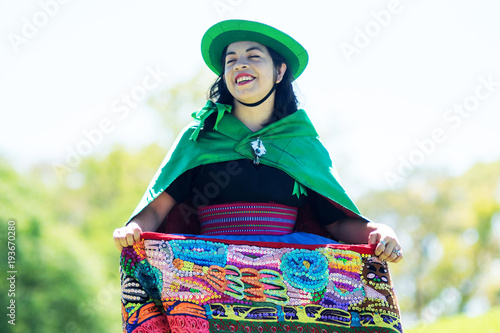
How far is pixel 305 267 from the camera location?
2.64 metres

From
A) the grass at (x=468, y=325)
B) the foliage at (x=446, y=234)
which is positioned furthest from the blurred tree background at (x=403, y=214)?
the grass at (x=468, y=325)

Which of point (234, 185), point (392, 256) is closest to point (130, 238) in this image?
point (234, 185)

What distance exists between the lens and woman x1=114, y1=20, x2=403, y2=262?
3.02 meters

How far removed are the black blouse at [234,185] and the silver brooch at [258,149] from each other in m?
0.04

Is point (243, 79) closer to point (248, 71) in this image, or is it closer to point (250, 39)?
point (248, 71)

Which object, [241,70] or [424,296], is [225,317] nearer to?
[241,70]

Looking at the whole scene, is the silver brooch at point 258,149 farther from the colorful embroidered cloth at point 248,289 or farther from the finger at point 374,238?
the finger at point 374,238

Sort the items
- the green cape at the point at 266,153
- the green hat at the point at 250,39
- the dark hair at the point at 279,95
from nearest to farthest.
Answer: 1. the green cape at the point at 266,153
2. the green hat at the point at 250,39
3. the dark hair at the point at 279,95

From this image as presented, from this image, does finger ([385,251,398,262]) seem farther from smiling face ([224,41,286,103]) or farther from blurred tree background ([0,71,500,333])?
blurred tree background ([0,71,500,333])

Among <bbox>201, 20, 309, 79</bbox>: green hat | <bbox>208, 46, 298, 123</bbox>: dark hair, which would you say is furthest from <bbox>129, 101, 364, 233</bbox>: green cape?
<bbox>201, 20, 309, 79</bbox>: green hat

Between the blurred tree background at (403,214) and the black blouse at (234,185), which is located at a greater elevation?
the blurred tree background at (403,214)

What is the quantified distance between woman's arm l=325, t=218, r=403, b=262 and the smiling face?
2.77 feet

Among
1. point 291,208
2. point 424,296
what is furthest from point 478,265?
point 291,208

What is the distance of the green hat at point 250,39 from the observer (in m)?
3.19
